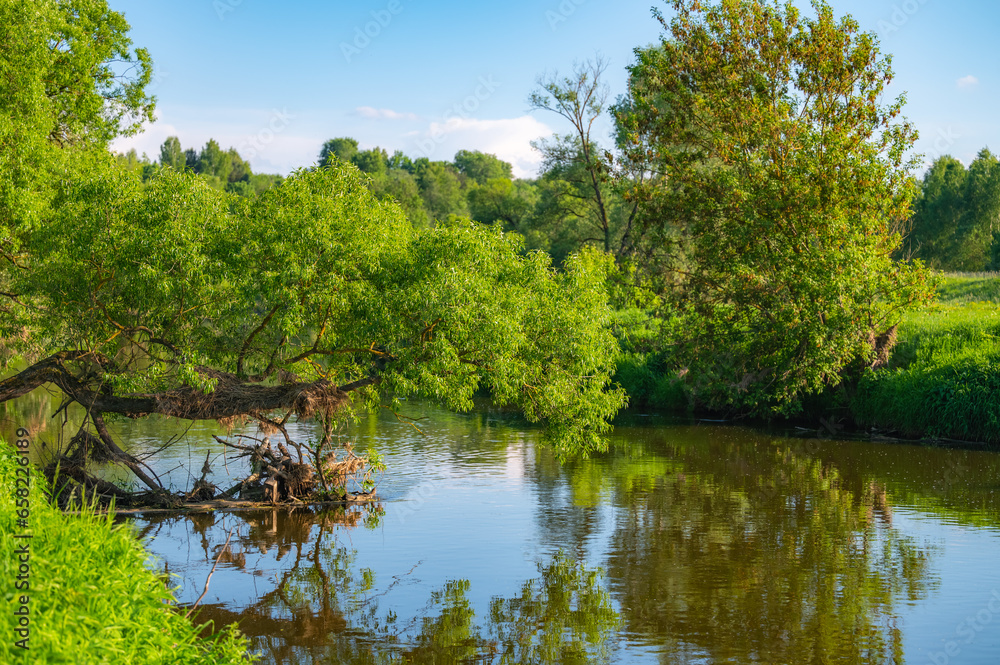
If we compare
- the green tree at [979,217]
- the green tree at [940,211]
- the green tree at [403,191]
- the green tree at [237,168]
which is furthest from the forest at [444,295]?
the green tree at [237,168]

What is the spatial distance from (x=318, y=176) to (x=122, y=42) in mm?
15218

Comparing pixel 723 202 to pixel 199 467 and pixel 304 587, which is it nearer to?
pixel 199 467

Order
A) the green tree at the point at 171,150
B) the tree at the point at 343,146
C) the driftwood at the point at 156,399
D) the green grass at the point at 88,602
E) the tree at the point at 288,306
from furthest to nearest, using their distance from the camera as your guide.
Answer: the green tree at the point at 171,150 < the tree at the point at 343,146 < the driftwood at the point at 156,399 < the tree at the point at 288,306 < the green grass at the point at 88,602

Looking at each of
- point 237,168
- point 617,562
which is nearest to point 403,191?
point 617,562

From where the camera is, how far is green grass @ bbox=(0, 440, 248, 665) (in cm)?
693

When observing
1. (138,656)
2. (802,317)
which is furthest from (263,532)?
(802,317)

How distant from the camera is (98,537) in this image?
32.5 feet

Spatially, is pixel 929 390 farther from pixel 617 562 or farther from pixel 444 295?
pixel 444 295

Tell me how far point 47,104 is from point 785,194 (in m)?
22.0

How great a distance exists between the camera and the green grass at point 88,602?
693cm

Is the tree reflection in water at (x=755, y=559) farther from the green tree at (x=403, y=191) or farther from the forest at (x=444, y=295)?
the green tree at (x=403, y=191)

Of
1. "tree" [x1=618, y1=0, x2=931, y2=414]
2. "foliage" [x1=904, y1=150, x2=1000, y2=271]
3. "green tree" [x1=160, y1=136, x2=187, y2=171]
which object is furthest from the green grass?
"green tree" [x1=160, y1=136, x2=187, y2=171]

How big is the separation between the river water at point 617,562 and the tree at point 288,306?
2.56 metres

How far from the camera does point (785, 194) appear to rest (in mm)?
27328
